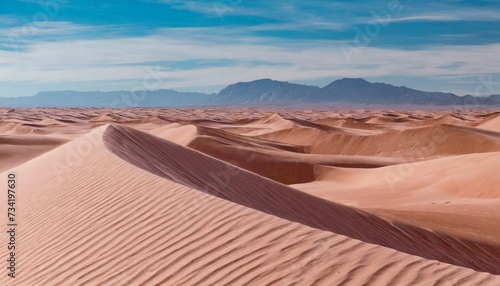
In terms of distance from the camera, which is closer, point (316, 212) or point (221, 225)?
point (221, 225)

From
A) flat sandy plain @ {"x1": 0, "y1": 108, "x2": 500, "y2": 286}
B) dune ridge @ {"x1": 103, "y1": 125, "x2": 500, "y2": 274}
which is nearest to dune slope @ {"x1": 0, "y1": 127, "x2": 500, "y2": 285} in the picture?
flat sandy plain @ {"x1": 0, "y1": 108, "x2": 500, "y2": 286}

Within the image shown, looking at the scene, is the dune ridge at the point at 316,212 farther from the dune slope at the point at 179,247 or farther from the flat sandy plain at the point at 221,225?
the dune slope at the point at 179,247

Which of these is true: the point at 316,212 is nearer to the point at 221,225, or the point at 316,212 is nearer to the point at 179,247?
the point at 221,225


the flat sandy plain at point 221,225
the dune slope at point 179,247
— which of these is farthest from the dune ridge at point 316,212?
the dune slope at point 179,247

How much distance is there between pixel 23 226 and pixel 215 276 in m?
4.08

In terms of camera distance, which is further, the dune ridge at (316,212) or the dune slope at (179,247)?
the dune ridge at (316,212)

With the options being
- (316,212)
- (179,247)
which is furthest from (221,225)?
(316,212)

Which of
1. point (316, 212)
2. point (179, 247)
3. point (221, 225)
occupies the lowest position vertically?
point (316, 212)

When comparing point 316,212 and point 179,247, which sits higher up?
point 179,247

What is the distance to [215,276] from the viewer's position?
457cm

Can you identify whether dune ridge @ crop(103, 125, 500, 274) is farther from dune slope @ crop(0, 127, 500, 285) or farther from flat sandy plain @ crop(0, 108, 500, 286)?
dune slope @ crop(0, 127, 500, 285)

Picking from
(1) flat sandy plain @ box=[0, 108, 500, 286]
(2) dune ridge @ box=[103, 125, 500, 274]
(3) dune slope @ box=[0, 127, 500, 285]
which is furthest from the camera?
(2) dune ridge @ box=[103, 125, 500, 274]

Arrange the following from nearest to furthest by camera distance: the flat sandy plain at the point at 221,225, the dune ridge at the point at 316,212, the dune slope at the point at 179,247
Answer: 1. the dune slope at the point at 179,247
2. the flat sandy plain at the point at 221,225
3. the dune ridge at the point at 316,212

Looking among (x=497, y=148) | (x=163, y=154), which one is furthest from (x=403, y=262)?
(x=497, y=148)
